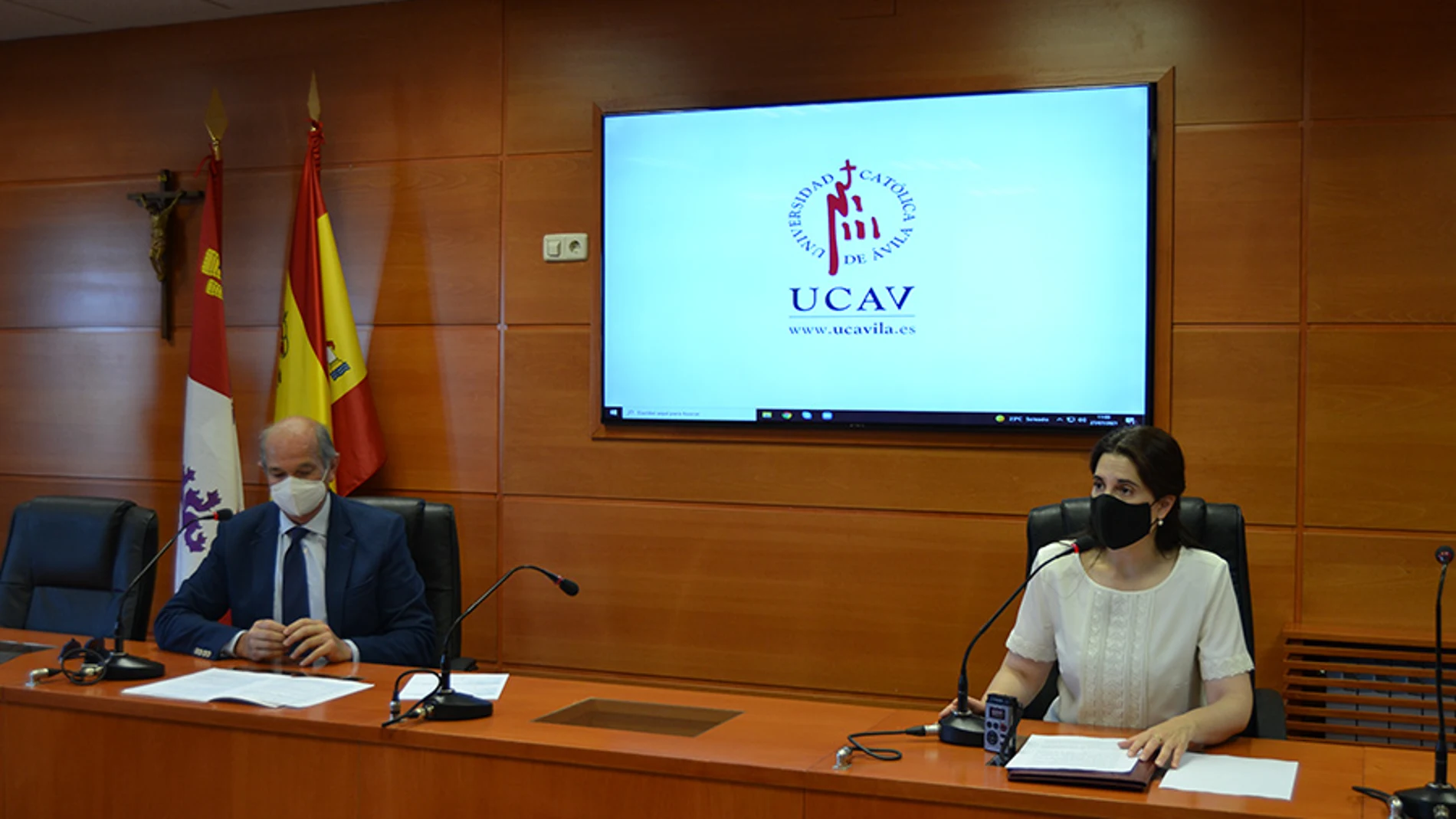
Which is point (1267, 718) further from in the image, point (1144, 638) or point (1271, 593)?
point (1271, 593)

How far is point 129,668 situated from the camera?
2844 millimetres

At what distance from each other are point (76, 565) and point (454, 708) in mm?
1717

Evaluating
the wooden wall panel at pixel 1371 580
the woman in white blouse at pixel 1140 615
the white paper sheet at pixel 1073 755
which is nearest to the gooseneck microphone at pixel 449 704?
the white paper sheet at pixel 1073 755

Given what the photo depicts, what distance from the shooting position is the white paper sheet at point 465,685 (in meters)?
2.70

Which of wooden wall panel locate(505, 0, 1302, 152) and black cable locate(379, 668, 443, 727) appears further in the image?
wooden wall panel locate(505, 0, 1302, 152)

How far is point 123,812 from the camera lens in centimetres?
259

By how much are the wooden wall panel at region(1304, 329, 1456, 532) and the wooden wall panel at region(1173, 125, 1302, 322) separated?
18 cm

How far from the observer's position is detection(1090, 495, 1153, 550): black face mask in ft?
7.93

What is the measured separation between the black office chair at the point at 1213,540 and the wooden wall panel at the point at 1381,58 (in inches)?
58.7

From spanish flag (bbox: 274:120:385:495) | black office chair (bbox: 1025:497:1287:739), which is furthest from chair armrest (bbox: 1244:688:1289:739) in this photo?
spanish flag (bbox: 274:120:385:495)

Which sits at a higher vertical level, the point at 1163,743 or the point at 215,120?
the point at 215,120

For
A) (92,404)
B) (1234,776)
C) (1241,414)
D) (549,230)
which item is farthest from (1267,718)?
(92,404)

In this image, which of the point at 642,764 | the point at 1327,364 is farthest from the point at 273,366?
the point at 1327,364

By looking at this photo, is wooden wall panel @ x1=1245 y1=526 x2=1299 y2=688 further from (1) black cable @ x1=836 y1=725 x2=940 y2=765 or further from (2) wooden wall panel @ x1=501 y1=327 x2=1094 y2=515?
(1) black cable @ x1=836 y1=725 x2=940 y2=765
